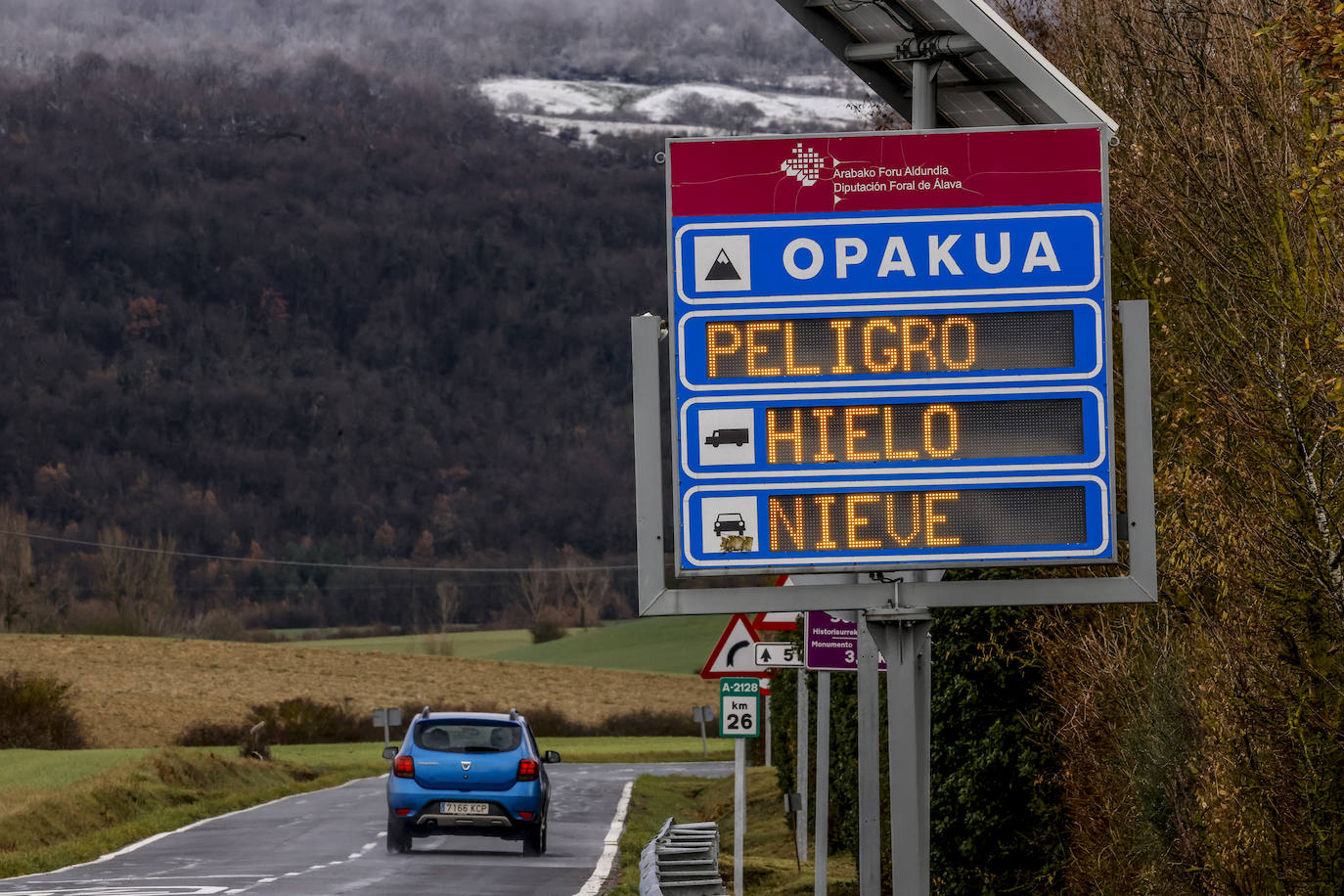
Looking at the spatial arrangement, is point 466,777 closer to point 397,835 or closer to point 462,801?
point 462,801

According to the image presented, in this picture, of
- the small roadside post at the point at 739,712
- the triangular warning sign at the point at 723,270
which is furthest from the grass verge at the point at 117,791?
the triangular warning sign at the point at 723,270

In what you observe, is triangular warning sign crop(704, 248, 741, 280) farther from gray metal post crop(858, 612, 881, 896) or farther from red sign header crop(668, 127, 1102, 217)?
gray metal post crop(858, 612, 881, 896)

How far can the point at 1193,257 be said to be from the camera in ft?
45.7

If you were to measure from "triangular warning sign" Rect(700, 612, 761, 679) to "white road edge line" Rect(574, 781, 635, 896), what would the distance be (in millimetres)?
2972

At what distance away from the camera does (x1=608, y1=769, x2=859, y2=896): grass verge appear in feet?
71.1

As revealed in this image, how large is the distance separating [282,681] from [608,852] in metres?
81.5

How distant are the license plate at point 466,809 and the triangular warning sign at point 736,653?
574 centimetres

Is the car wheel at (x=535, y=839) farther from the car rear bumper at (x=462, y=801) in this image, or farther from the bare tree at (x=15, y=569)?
the bare tree at (x=15, y=569)

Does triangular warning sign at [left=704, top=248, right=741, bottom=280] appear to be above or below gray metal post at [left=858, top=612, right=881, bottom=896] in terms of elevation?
above

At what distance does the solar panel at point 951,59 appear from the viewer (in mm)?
10750

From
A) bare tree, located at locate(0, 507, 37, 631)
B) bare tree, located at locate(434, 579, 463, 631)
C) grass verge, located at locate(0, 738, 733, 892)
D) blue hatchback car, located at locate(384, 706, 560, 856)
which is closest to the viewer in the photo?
blue hatchback car, located at locate(384, 706, 560, 856)

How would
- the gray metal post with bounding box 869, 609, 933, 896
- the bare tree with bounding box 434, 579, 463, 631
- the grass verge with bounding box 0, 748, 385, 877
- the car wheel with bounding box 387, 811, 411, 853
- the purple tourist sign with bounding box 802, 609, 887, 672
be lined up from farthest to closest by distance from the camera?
the bare tree with bounding box 434, 579, 463, 631 → the grass verge with bounding box 0, 748, 385, 877 → the car wheel with bounding box 387, 811, 411, 853 → the purple tourist sign with bounding box 802, 609, 887, 672 → the gray metal post with bounding box 869, 609, 933, 896

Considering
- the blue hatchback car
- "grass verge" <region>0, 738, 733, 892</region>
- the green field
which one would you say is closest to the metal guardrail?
"grass verge" <region>0, 738, 733, 892</region>

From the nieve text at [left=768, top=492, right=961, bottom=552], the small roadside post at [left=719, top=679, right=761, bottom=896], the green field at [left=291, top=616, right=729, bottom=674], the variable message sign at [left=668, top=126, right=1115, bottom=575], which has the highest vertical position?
the variable message sign at [left=668, top=126, right=1115, bottom=575]
